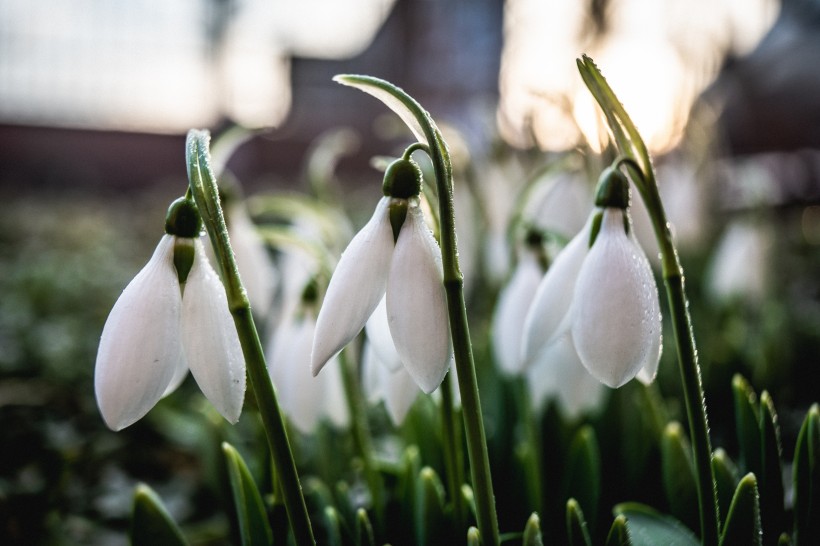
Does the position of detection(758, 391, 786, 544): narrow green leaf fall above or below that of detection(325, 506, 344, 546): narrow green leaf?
above

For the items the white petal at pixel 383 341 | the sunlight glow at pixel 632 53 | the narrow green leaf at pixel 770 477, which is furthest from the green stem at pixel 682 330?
the sunlight glow at pixel 632 53

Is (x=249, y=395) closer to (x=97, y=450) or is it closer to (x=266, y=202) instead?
(x=266, y=202)

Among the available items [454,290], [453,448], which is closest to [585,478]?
[453,448]

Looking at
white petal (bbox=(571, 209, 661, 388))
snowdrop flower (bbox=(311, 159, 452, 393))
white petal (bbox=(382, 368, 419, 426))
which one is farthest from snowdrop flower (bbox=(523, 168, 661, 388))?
white petal (bbox=(382, 368, 419, 426))

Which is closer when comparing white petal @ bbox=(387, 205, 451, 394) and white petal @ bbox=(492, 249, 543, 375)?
white petal @ bbox=(387, 205, 451, 394)

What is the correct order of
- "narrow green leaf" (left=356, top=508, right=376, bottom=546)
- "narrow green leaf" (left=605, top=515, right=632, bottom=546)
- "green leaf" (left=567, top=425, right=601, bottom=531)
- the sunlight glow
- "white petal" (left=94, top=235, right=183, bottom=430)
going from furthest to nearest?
1. the sunlight glow
2. "green leaf" (left=567, top=425, right=601, bottom=531)
3. "narrow green leaf" (left=356, top=508, right=376, bottom=546)
4. "narrow green leaf" (left=605, top=515, right=632, bottom=546)
5. "white petal" (left=94, top=235, right=183, bottom=430)

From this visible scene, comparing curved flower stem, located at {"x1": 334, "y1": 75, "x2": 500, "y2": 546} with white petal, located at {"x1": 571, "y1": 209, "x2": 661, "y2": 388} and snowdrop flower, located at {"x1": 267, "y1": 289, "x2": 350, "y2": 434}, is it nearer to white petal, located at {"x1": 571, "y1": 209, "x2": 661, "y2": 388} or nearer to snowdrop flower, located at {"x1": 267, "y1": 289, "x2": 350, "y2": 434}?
white petal, located at {"x1": 571, "y1": 209, "x2": 661, "y2": 388}

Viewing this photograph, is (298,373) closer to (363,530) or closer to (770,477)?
(363,530)
